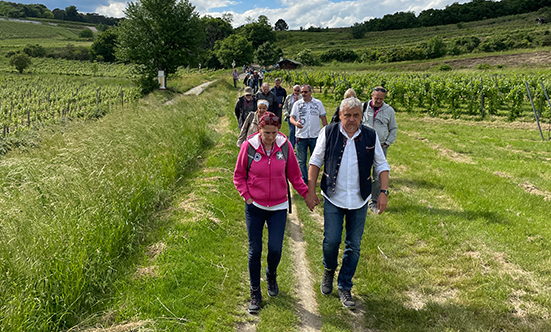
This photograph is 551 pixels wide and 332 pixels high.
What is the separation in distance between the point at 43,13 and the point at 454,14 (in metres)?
188

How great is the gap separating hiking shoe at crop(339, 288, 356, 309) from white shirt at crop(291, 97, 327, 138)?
3.76 m

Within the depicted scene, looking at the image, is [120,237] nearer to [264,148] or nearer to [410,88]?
[264,148]

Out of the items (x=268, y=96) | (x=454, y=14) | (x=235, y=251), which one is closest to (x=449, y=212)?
(x=235, y=251)

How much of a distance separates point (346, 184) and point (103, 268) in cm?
291

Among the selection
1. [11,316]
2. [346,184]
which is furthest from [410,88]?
[11,316]

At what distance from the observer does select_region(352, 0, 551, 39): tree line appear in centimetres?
10912

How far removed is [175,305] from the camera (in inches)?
142

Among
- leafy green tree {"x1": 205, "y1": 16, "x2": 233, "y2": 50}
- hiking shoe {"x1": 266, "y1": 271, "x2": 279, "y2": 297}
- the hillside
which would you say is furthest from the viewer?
leafy green tree {"x1": 205, "y1": 16, "x2": 233, "y2": 50}

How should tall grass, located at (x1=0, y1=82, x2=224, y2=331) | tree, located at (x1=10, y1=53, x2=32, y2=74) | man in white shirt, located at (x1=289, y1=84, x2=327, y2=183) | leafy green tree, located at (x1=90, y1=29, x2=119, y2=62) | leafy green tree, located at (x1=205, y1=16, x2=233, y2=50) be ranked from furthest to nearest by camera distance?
leafy green tree, located at (x1=205, y1=16, x2=233, y2=50) → leafy green tree, located at (x1=90, y1=29, x2=119, y2=62) → tree, located at (x1=10, y1=53, x2=32, y2=74) → man in white shirt, located at (x1=289, y1=84, x2=327, y2=183) → tall grass, located at (x1=0, y1=82, x2=224, y2=331)

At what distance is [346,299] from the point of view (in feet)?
12.4

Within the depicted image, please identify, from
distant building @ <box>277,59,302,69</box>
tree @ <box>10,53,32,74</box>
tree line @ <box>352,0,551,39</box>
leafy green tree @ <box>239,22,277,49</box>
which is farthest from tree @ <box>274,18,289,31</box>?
tree @ <box>10,53,32,74</box>

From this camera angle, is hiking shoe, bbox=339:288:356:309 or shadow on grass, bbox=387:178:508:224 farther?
shadow on grass, bbox=387:178:508:224

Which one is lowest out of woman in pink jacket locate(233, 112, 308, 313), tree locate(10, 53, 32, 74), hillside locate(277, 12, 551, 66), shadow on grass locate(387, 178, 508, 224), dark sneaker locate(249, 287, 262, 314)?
dark sneaker locate(249, 287, 262, 314)

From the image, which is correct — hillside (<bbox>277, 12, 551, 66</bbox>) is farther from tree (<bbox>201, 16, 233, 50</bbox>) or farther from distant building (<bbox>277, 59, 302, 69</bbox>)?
tree (<bbox>201, 16, 233, 50</bbox>)
